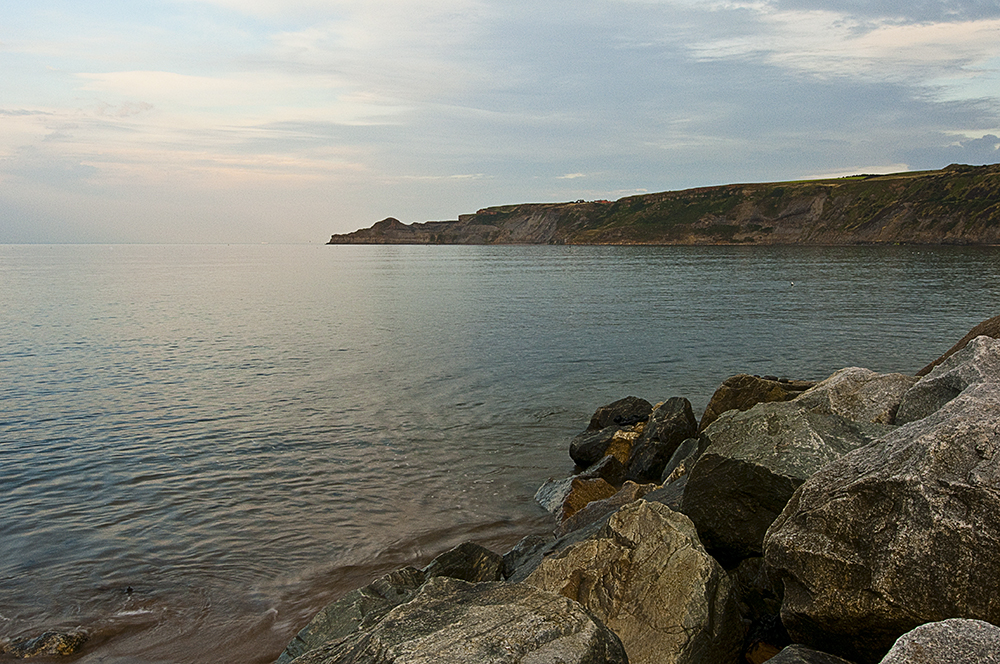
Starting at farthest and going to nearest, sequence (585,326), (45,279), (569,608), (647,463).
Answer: (45,279), (585,326), (647,463), (569,608)

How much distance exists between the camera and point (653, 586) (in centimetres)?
639

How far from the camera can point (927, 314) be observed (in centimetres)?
3919

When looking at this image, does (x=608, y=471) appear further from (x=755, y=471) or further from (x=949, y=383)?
(x=755, y=471)

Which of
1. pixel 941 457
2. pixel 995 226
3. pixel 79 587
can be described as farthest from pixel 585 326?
pixel 995 226

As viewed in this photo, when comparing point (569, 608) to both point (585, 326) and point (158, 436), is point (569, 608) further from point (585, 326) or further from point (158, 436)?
point (585, 326)

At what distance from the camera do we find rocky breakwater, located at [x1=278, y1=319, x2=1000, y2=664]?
15.3 ft

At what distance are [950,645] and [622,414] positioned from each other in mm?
14259

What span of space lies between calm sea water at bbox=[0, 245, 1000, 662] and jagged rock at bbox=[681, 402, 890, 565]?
5164 millimetres

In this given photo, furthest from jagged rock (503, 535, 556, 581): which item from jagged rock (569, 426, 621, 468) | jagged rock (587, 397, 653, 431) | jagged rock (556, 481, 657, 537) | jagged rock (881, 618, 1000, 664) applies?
jagged rock (587, 397, 653, 431)

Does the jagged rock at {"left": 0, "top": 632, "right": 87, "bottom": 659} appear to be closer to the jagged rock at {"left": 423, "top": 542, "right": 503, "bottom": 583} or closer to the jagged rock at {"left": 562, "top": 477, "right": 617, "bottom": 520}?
the jagged rock at {"left": 423, "top": 542, "right": 503, "bottom": 583}

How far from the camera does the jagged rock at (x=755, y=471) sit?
24.3ft

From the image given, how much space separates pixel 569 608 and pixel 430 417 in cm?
1533

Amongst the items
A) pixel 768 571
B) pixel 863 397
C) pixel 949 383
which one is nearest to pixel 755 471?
pixel 768 571

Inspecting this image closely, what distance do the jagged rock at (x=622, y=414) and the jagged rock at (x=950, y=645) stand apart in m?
13.8
